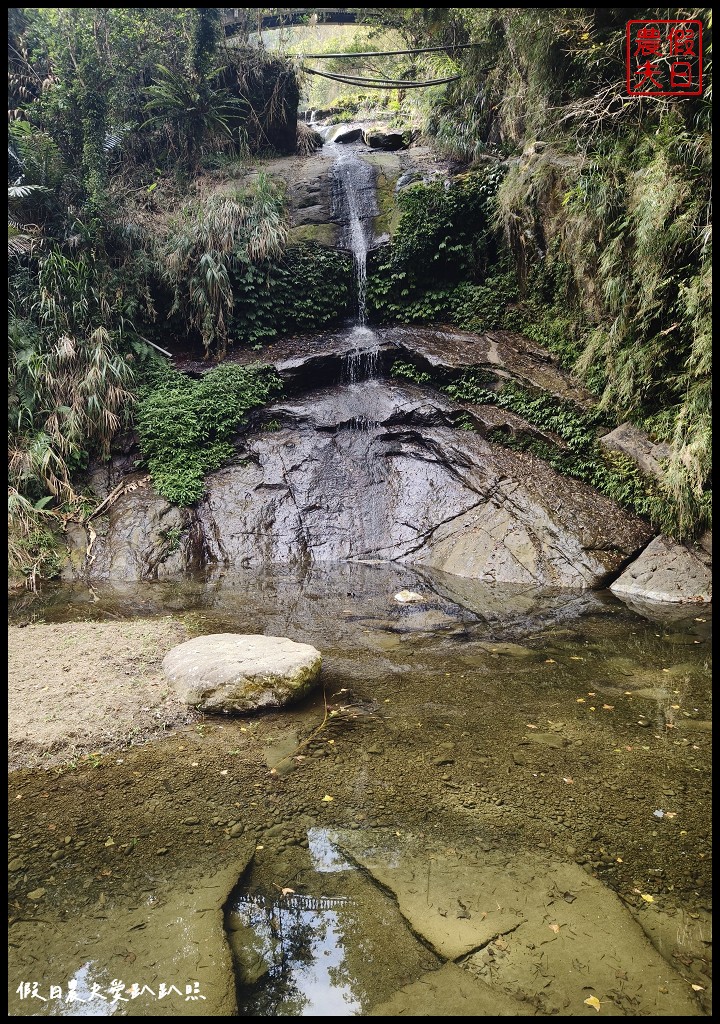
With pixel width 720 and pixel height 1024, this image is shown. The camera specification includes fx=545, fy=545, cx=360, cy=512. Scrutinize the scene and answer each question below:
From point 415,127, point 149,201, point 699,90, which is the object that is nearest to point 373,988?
point 699,90

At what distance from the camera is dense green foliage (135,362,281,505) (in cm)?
859

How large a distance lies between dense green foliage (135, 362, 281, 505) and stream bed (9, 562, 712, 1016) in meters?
5.26

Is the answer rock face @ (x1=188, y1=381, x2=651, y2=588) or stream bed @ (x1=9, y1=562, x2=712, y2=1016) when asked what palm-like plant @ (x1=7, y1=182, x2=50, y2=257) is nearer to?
rock face @ (x1=188, y1=381, x2=651, y2=588)

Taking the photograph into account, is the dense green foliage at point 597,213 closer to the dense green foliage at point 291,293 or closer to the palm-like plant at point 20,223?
the dense green foliage at point 291,293

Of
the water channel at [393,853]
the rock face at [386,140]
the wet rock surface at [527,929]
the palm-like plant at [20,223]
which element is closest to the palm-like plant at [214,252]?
the palm-like plant at [20,223]

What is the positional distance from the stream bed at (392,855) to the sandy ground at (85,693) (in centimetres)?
17

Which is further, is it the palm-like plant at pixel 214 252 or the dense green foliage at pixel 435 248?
the dense green foliage at pixel 435 248

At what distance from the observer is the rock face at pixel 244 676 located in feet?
12.3

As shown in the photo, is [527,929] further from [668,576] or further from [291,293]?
[291,293]

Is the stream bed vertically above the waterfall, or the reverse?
the waterfall

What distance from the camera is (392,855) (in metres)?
2.53

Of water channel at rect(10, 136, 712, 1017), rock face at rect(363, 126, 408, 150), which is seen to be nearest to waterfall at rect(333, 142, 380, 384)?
rock face at rect(363, 126, 408, 150)

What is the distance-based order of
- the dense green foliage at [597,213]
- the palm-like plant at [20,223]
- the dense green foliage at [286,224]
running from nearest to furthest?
the dense green foliage at [597,213] → the dense green foliage at [286,224] → the palm-like plant at [20,223]

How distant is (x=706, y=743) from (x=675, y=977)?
6.05 ft
